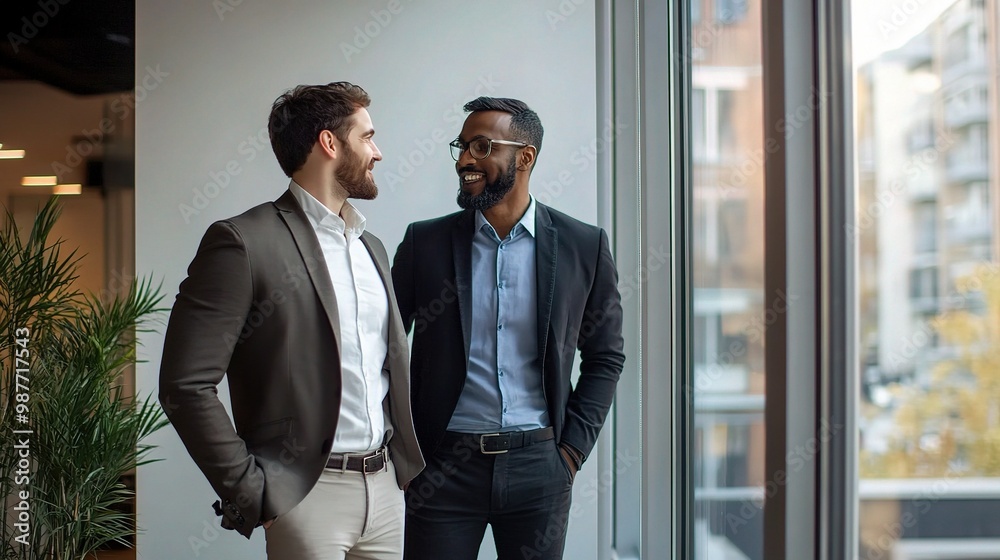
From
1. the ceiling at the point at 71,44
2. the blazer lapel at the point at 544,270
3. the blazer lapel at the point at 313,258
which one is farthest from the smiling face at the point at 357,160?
the ceiling at the point at 71,44

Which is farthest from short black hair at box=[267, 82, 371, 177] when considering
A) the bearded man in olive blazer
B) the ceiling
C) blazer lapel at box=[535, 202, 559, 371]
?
the ceiling

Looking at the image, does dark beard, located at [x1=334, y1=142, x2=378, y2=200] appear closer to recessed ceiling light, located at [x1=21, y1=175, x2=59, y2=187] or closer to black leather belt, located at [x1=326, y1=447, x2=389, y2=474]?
black leather belt, located at [x1=326, y1=447, x2=389, y2=474]

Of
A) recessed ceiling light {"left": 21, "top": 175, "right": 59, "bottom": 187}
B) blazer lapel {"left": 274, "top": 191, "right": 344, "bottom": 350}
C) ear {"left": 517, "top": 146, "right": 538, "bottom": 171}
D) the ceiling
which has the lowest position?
blazer lapel {"left": 274, "top": 191, "right": 344, "bottom": 350}

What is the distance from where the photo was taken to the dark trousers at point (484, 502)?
7.79ft

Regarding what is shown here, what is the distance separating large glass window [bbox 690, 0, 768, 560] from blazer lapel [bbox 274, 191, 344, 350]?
94cm

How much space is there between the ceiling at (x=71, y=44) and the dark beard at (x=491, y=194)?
2313 mm

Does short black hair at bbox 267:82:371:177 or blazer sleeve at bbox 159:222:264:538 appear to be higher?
short black hair at bbox 267:82:371:177

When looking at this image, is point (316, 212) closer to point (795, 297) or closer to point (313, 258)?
point (313, 258)

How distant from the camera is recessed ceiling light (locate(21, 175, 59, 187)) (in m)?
3.96

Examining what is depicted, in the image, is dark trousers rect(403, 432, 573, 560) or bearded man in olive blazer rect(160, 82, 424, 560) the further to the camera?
dark trousers rect(403, 432, 573, 560)

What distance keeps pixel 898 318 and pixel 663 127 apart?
1779 millimetres

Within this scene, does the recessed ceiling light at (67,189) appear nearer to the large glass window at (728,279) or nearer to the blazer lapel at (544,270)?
the blazer lapel at (544,270)

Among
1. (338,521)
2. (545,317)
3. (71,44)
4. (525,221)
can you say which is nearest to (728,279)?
Answer: (545,317)

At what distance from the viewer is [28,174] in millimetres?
3957
